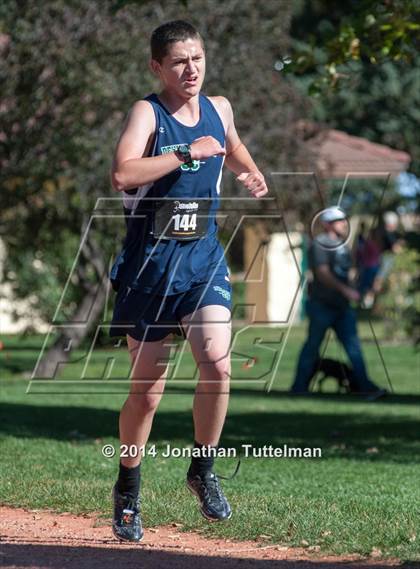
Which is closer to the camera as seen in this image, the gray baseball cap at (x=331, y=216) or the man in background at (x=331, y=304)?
the gray baseball cap at (x=331, y=216)

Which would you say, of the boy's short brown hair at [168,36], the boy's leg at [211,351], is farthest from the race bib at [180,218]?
the boy's short brown hair at [168,36]

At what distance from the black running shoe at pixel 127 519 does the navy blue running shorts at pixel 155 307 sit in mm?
808

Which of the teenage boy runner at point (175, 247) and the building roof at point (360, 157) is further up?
the teenage boy runner at point (175, 247)

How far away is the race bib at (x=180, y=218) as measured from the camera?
19.6 feet

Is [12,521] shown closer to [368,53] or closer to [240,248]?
[368,53]

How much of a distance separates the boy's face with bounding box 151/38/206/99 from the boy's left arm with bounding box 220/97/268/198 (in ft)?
1.17

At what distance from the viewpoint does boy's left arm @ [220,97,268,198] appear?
6.23 metres

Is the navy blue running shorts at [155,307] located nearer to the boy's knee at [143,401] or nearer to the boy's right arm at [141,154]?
the boy's knee at [143,401]

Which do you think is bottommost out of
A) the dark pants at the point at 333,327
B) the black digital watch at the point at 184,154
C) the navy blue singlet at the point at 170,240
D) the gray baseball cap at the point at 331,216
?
the dark pants at the point at 333,327

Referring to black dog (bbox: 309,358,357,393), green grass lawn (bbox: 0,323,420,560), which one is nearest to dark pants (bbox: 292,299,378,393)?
black dog (bbox: 309,358,357,393)

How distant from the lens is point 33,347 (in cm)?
2564

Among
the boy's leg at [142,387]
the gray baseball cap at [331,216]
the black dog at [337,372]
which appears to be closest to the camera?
the boy's leg at [142,387]

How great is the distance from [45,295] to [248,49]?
6.24 metres

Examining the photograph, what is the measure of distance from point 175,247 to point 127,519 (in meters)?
1.33
